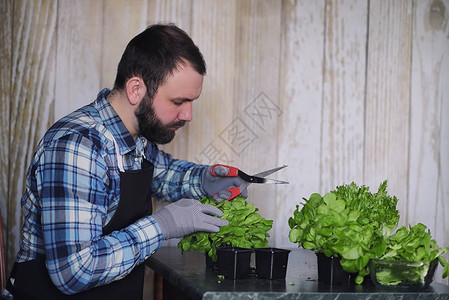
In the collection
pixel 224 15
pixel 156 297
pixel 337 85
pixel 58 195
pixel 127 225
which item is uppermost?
pixel 224 15

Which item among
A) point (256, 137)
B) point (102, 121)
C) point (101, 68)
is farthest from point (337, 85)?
point (102, 121)

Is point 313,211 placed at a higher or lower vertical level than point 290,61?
lower

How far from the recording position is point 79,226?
1495mm

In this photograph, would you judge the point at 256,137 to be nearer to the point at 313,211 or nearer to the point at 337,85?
the point at 337,85

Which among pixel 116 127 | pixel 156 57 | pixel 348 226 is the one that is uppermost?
pixel 156 57

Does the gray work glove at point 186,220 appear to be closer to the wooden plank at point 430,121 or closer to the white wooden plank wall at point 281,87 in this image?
the white wooden plank wall at point 281,87

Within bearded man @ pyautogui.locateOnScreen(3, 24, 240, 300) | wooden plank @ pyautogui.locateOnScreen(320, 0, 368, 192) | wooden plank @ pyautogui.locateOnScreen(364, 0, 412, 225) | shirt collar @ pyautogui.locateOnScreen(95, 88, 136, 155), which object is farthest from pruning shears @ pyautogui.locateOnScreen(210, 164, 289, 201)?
wooden plank @ pyautogui.locateOnScreen(364, 0, 412, 225)

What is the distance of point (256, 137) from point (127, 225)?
0.87 metres

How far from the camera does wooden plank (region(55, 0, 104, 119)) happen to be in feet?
7.41

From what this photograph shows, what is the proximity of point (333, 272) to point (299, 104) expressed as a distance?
115 cm

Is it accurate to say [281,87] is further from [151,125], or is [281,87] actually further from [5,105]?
[5,105]

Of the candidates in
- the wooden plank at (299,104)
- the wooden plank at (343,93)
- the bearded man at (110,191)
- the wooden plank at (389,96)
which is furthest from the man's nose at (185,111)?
the wooden plank at (389,96)

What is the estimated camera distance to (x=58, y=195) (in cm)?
152

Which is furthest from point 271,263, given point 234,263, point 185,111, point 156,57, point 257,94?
point 257,94
